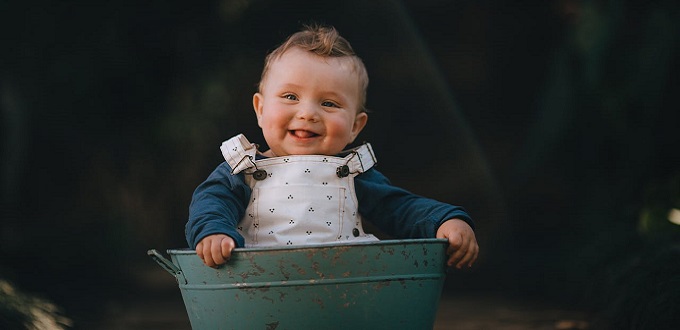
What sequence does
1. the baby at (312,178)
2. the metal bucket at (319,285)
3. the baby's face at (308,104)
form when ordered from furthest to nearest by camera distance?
the baby's face at (308,104) < the baby at (312,178) < the metal bucket at (319,285)

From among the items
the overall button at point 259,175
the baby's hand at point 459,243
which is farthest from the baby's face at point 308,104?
the baby's hand at point 459,243

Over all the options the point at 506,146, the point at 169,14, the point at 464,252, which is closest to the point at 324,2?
the point at 169,14

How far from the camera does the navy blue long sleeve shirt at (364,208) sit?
182cm

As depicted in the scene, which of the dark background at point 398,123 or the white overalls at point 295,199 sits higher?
the dark background at point 398,123

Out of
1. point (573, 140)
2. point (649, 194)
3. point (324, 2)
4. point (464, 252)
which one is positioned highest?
point (324, 2)

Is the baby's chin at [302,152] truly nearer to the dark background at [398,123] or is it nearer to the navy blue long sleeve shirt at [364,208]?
the navy blue long sleeve shirt at [364,208]

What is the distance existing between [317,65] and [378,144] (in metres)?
→ 2.68

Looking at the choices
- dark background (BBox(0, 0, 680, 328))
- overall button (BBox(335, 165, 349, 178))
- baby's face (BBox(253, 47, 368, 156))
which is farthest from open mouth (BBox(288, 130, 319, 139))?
dark background (BBox(0, 0, 680, 328))

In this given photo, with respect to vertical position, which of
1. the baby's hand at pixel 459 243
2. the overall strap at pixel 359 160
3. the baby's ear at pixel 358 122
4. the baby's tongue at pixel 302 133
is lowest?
the baby's hand at pixel 459 243

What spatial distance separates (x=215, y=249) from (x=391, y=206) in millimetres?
575

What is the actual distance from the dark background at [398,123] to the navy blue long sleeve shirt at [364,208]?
4.00 ft

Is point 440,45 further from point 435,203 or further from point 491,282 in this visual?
point 435,203

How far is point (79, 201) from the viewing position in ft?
13.6

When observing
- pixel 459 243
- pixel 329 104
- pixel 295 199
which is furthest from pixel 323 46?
pixel 459 243
